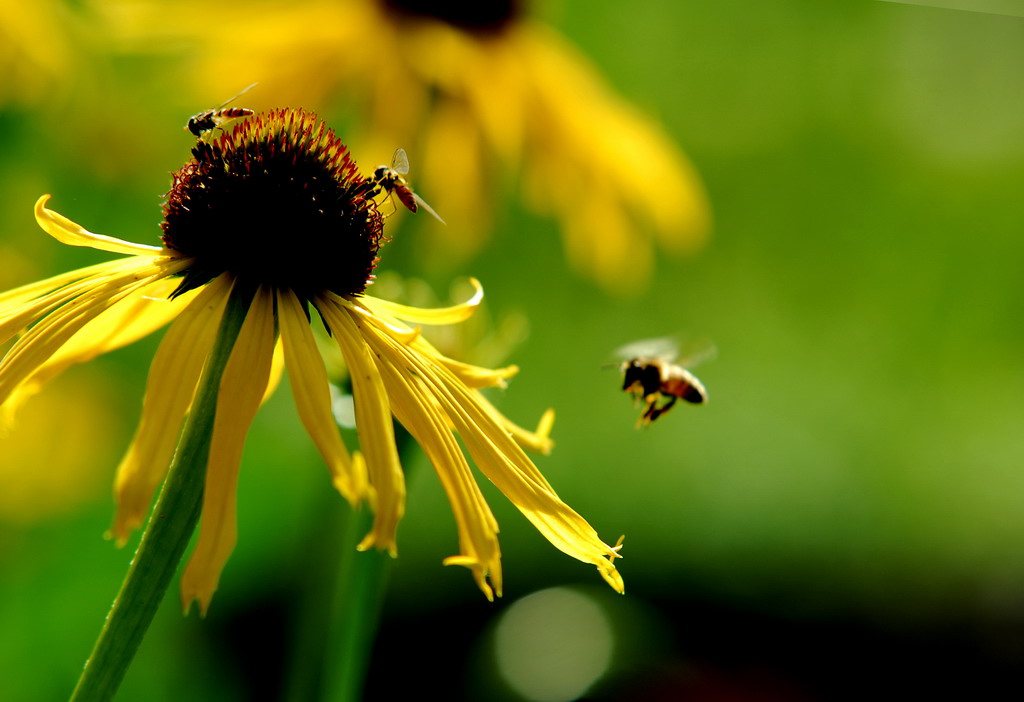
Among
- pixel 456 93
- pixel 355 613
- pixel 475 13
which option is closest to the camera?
pixel 355 613

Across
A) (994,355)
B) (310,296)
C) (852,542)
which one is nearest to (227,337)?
(310,296)

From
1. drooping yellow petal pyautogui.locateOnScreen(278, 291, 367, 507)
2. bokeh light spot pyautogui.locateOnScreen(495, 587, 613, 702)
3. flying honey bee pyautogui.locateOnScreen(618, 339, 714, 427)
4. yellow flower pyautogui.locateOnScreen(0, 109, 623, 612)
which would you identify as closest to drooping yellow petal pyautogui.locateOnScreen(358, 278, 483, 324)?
yellow flower pyautogui.locateOnScreen(0, 109, 623, 612)

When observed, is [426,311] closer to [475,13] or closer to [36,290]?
[36,290]

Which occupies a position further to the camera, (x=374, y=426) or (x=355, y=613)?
(x=355, y=613)

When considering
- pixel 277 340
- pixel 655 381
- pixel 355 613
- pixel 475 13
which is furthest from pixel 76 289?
pixel 475 13

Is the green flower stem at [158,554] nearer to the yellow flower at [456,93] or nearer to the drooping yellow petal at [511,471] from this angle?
the drooping yellow petal at [511,471]

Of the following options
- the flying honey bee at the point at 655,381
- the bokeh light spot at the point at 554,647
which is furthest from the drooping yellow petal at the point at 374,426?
the bokeh light spot at the point at 554,647
